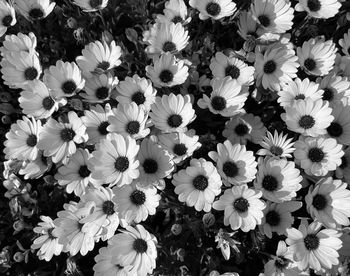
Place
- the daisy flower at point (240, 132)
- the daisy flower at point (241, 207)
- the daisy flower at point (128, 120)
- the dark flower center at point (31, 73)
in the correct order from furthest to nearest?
the dark flower center at point (31, 73) → the daisy flower at point (240, 132) → the daisy flower at point (128, 120) → the daisy flower at point (241, 207)

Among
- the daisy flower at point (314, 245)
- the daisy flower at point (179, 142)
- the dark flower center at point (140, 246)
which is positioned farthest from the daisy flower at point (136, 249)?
the daisy flower at point (314, 245)

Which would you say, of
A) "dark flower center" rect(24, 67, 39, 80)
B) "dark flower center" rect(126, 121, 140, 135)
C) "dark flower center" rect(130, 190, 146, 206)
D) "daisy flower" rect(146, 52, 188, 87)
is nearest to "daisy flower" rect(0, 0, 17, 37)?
"dark flower center" rect(24, 67, 39, 80)

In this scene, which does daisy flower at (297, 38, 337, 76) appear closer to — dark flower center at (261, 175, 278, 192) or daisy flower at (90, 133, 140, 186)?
dark flower center at (261, 175, 278, 192)

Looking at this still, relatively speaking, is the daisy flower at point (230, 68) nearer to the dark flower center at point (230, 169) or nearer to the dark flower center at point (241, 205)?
the dark flower center at point (230, 169)

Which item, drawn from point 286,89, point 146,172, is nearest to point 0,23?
point 146,172

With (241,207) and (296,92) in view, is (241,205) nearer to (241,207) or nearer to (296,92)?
(241,207)
